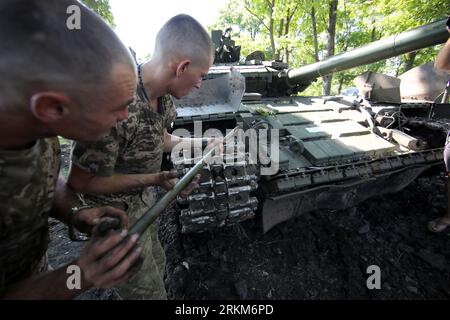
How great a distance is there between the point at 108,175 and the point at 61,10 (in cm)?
108

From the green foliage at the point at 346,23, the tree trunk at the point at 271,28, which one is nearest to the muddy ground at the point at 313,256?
the green foliage at the point at 346,23

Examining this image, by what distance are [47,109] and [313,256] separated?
12.2 feet

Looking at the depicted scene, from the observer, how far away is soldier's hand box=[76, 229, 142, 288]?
101 centimetres

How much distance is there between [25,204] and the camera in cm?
113

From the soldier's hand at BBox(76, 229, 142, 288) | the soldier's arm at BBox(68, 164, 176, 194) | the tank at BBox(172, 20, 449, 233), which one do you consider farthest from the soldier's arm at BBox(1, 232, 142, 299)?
the tank at BBox(172, 20, 449, 233)

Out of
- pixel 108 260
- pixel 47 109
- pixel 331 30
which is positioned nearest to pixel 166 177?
pixel 108 260

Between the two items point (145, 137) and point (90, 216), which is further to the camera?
point (145, 137)

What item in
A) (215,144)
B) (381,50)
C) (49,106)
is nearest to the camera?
(49,106)

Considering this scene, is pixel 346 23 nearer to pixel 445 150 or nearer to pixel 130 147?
pixel 445 150

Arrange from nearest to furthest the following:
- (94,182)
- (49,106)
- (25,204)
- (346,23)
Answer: (49,106), (25,204), (94,182), (346,23)

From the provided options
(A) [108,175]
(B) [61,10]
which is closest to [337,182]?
(A) [108,175]

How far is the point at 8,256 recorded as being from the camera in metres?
1.19

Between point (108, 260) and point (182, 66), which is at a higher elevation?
point (182, 66)
